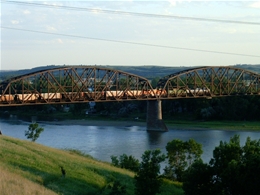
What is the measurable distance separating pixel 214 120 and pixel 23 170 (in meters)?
75.0

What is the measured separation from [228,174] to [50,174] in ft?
32.9

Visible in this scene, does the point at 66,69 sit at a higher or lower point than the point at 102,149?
higher

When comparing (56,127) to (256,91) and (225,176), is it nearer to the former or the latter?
(256,91)

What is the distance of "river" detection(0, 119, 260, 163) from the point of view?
5975cm

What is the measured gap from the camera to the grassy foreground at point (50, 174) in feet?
74.8

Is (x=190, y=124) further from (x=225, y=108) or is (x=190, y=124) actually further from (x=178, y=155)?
(x=178, y=155)

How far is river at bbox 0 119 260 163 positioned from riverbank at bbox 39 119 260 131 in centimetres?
382

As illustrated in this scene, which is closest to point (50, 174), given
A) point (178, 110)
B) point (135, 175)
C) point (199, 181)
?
point (135, 175)

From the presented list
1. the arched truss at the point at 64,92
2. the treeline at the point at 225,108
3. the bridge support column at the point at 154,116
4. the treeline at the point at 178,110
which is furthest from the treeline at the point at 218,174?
the treeline at the point at 178,110

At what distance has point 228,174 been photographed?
1115 inches

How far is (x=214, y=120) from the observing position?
9819 centimetres

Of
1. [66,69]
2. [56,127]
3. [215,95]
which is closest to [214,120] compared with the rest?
[215,95]

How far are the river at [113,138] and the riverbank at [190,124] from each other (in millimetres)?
3822

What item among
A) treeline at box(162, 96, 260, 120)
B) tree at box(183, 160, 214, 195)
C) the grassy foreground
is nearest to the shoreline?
treeline at box(162, 96, 260, 120)
